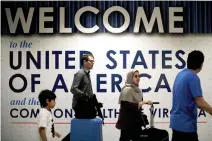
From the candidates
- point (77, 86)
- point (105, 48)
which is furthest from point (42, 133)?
point (105, 48)

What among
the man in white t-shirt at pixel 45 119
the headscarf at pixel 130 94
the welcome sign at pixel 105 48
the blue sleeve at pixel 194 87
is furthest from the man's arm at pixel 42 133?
the welcome sign at pixel 105 48

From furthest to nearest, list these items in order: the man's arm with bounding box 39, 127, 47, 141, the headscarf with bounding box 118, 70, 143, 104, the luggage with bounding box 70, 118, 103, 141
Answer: the headscarf with bounding box 118, 70, 143, 104 < the luggage with bounding box 70, 118, 103, 141 < the man's arm with bounding box 39, 127, 47, 141

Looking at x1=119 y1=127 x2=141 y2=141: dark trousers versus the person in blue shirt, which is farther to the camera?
x1=119 y1=127 x2=141 y2=141: dark trousers

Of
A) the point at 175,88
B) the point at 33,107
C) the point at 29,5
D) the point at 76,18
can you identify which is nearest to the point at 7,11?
the point at 29,5

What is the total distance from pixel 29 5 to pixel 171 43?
2.79 meters

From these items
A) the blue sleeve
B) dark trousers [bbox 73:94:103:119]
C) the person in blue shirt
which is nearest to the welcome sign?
dark trousers [bbox 73:94:103:119]

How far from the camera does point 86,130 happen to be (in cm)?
532

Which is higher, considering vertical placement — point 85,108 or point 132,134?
point 85,108

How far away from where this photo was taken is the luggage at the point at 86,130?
5320 mm

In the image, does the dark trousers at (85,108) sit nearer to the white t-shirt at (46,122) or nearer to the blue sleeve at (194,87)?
the white t-shirt at (46,122)

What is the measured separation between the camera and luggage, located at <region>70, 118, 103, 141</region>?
5320 millimetres

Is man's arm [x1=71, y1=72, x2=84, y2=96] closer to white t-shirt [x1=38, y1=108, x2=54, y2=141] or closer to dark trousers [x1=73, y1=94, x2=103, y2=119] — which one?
dark trousers [x1=73, y1=94, x2=103, y2=119]

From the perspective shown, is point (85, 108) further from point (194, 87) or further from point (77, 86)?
point (194, 87)

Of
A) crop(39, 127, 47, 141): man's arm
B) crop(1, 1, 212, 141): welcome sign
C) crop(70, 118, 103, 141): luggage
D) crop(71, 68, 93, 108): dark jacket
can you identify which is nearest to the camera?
crop(39, 127, 47, 141): man's arm
